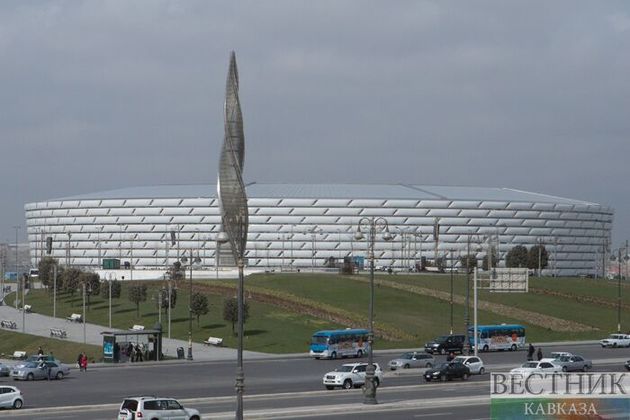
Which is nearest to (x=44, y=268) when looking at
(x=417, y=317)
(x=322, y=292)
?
(x=322, y=292)

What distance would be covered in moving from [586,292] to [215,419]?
10709cm

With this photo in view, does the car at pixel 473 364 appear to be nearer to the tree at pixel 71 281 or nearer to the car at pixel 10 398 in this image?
the car at pixel 10 398

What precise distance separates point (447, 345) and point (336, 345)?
909cm

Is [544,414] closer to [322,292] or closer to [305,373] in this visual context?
[305,373]

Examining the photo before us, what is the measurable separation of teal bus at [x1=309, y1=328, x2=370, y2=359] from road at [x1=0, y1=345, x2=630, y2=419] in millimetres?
2397

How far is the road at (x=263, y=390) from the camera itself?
150ft

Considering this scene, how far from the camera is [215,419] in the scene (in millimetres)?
41750

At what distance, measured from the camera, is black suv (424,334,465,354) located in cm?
8869

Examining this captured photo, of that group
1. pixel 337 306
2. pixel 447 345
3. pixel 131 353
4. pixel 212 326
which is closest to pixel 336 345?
pixel 447 345

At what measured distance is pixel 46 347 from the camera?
309 feet

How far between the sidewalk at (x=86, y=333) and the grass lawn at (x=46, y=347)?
6.30 ft

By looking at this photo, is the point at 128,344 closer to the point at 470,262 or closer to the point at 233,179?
the point at 233,179

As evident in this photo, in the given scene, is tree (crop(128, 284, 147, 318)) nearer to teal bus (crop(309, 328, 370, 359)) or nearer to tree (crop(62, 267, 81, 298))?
tree (crop(62, 267, 81, 298))

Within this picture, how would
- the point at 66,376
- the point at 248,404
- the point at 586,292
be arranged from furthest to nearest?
1. the point at 586,292
2. the point at 66,376
3. the point at 248,404
